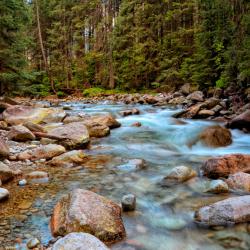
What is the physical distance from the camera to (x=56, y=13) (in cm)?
3147

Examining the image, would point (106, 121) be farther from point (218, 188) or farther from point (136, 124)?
point (218, 188)

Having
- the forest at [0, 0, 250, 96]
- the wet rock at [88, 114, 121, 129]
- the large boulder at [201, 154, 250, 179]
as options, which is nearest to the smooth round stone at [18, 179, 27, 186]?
the large boulder at [201, 154, 250, 179]

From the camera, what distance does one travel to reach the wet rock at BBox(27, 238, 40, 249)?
3.35 metres

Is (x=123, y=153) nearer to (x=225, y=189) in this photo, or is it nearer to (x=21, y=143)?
(x=21, y=143)

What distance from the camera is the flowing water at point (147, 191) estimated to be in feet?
12.0

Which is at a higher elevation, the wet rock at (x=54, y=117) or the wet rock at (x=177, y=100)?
the wet rock at (x=54, y=117)

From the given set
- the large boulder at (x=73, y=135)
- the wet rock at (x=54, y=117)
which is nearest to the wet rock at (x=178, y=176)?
the large boulder at (x=73, y=135)

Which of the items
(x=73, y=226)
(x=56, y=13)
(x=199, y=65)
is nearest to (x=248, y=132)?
(x=73, y=226)

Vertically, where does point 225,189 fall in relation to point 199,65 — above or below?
below

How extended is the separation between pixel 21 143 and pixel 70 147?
1.29m

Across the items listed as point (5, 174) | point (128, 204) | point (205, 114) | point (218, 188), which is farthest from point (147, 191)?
point (205, 114)

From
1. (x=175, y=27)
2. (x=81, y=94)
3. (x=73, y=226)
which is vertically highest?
(x=175, y=27)

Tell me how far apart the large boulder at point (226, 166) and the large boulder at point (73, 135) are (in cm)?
327

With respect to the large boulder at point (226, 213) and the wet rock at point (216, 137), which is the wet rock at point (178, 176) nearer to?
the large boulder at point (226, 213)
